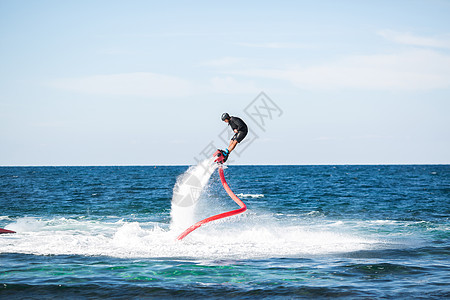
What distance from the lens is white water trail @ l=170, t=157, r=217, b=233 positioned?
20375 mm

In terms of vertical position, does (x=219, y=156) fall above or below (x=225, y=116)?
below

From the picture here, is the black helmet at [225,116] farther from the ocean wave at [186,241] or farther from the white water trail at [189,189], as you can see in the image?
the ocean wave at [186,241]

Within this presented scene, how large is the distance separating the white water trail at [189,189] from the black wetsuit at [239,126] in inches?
80.1

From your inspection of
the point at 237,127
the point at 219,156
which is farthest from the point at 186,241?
the point at 237,127

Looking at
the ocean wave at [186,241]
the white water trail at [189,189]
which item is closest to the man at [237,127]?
the white water trail at [189,189]

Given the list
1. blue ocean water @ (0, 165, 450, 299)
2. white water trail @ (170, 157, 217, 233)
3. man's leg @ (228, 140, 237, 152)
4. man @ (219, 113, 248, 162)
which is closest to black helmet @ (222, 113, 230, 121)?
man @ (219, 113, 248, 162)

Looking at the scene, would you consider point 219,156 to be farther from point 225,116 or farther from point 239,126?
point 225,116

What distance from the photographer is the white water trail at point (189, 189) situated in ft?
66.8

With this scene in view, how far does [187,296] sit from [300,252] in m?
6.99

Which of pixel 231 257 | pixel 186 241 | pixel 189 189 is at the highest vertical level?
pixel 189 189

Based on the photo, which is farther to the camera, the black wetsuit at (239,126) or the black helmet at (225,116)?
the black wetsuit at (239,126)

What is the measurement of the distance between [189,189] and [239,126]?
21.6 feet

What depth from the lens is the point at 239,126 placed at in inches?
677

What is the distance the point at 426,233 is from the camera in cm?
2298
